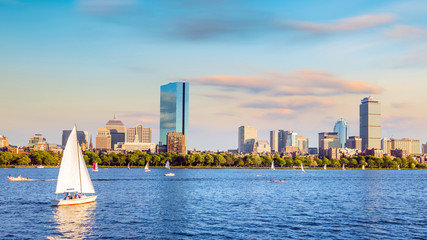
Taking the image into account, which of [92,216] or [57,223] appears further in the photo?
[92,216]

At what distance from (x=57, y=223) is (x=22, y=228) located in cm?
545

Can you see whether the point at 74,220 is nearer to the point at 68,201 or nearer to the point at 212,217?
the point at 68,201

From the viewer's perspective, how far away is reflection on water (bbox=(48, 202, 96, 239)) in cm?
6172

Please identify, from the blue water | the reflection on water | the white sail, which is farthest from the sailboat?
the blue water

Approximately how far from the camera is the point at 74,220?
235 feet

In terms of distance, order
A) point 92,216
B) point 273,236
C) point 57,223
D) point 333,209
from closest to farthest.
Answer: point 273,236, point 57,223, point 92,216, point 333,209

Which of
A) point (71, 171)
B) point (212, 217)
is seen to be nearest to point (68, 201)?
point (71, 171)

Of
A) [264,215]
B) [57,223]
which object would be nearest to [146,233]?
[57,223]

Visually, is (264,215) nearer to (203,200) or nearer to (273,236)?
(273,236)

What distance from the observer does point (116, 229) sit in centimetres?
6462

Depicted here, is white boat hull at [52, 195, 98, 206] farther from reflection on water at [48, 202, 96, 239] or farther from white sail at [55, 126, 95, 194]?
white sail at [55, 126, 95, 194]

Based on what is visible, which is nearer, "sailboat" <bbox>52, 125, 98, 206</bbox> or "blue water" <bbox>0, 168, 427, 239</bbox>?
"blue water" <bbox>0, 168, 427, 239</bbox>

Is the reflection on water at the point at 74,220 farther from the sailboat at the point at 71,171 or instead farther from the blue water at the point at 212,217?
the sailboat at the point at 71,171

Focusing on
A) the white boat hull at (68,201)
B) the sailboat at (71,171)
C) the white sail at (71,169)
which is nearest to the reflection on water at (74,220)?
the white boat hull at (68,201)
